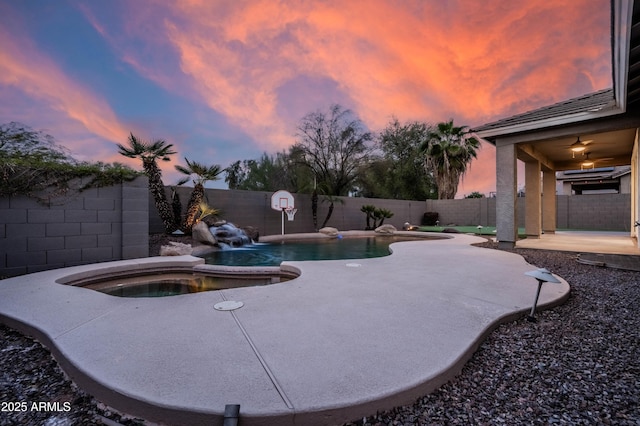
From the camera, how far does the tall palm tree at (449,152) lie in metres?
17.4

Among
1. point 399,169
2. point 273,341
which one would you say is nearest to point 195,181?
point 273,341

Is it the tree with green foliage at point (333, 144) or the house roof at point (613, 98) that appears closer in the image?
the house roof at point (613, 98)

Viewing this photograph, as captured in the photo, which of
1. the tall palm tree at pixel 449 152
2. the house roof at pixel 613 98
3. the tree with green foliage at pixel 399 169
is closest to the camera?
the house roof at pixel 613 98

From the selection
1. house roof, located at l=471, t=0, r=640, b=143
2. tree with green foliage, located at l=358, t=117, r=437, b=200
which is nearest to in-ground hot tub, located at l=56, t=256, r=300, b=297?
house roof, located at l=471, t=0, r=640, b=143

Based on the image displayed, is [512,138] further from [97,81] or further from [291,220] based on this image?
[97,81]

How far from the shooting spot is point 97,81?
7.00m

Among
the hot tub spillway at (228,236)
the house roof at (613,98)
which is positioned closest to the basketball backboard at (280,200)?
the hot tub spillway at (228,236)

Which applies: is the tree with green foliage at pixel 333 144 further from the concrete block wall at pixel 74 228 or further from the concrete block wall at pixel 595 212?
the concrete block wall at pixel 74 228

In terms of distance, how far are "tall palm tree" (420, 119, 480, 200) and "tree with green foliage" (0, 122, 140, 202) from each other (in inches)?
668

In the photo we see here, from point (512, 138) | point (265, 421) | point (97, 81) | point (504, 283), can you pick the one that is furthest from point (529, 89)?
point (97, 81)

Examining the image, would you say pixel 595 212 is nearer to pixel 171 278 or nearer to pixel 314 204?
pixel 314 204

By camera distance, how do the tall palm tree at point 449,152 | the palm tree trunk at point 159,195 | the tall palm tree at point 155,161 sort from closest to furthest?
1. the tall palm tree at point 155,161
2. the palm tree trunk at point 159,195
3. the tall palm tree at point 449,152

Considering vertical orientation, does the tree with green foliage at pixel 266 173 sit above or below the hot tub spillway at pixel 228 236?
above

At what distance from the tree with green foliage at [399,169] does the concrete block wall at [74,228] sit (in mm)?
13820
